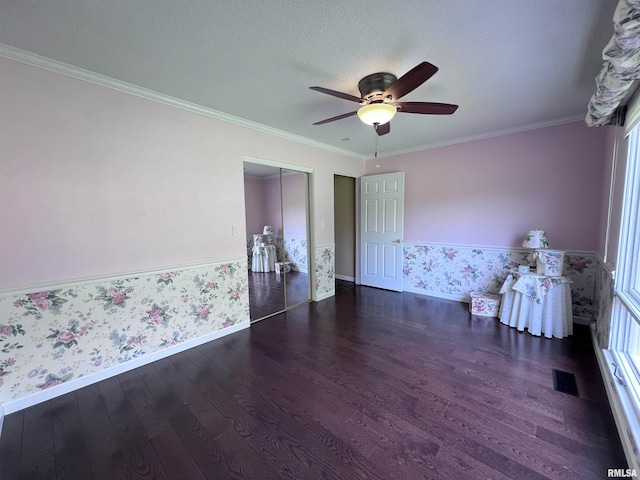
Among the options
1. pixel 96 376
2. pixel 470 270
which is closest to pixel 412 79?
pixel 470 270

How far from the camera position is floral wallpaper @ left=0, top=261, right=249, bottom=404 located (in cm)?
177

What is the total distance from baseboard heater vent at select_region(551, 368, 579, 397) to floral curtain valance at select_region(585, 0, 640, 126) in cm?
204

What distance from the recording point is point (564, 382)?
6.55 ft

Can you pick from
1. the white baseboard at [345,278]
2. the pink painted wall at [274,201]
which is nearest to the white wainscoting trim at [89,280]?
the pink painted wall at [274,201]

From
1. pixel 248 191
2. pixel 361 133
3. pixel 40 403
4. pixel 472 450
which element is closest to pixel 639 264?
pixel 472 450

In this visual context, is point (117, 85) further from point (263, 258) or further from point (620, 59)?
point (620, 59)

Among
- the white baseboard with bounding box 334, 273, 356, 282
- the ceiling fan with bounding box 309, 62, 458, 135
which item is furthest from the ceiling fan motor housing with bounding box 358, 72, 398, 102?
the white baseboard with bounding box 334, 273, 356, 282

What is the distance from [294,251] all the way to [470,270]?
2679 millimetres

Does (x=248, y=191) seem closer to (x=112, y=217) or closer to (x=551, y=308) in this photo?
(x=112, y=217)

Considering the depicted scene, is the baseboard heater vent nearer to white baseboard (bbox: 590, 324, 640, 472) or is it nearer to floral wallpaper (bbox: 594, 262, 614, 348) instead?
white baseboard (bbox: 590, 324, 640, 472)

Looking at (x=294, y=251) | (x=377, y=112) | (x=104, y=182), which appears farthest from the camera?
(x=294, y=251)

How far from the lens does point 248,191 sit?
375 cm

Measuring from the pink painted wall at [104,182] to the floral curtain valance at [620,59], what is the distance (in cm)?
288

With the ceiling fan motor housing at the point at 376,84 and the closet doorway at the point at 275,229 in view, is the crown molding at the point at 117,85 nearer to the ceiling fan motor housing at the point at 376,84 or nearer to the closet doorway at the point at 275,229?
the closet doorway at the point at 275,229
